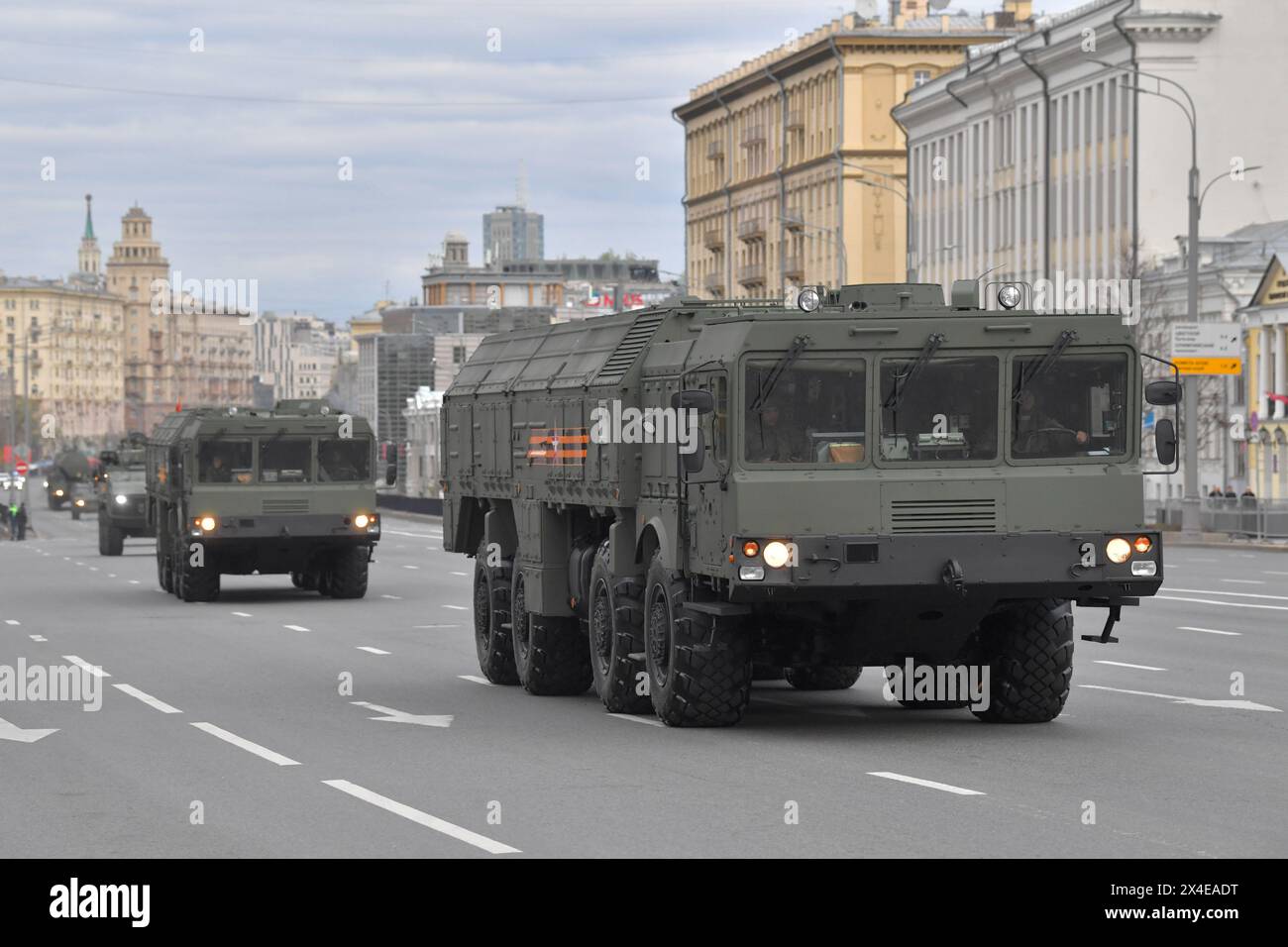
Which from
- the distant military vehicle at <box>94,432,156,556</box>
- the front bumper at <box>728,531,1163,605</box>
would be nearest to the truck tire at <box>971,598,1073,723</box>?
the front bumper at <box>728,531,1163,605</box>

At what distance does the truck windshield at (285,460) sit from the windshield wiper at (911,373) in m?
21.9

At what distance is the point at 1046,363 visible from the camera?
54.8 ft

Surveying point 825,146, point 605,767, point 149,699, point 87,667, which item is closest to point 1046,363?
point 605,767

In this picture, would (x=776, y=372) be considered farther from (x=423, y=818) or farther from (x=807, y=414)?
(x=423, y=818)

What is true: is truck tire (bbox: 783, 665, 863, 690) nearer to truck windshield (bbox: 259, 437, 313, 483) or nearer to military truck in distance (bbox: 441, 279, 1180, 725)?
military truck in distance (bbox: 441, 279, 1180, 725)

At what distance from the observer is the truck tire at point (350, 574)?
3731 centimetres

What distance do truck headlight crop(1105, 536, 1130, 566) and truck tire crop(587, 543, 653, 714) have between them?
3253mm

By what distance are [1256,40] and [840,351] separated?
7155 cm

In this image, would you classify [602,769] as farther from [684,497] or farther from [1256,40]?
[1256,40]

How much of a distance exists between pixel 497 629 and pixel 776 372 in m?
5.94

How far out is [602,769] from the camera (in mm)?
14961

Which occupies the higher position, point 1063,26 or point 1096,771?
point 1063,26

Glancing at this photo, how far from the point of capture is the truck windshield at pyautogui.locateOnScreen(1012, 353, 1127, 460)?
16.7 meters
